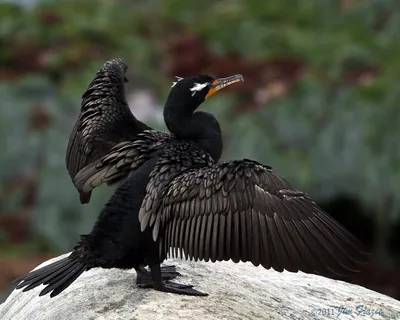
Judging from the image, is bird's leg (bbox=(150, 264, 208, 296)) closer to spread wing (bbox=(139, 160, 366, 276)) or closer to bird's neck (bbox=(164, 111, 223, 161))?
spread wing (bbox=(139, 160, 366, 276))

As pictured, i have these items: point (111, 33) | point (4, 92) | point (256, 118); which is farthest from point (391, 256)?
point (111, 33)

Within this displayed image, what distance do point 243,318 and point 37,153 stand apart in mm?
12538

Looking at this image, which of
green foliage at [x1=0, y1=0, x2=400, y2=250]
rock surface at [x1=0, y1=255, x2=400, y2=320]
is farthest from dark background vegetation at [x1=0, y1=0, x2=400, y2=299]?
rock surface at [x1=0, y1=255, x2=400, y2=320]

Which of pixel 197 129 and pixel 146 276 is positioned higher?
pixel 197 129

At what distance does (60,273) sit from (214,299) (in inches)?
40.2

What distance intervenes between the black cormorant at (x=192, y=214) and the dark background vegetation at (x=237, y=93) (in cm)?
676

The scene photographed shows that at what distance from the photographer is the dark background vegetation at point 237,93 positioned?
14.1 m

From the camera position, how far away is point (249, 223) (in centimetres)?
555

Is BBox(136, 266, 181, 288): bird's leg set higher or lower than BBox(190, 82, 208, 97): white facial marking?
lower

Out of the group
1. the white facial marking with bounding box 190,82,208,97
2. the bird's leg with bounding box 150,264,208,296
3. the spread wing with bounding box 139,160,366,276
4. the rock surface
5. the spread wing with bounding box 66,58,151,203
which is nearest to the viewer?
the spread wing with bounding box 139,160,366,276

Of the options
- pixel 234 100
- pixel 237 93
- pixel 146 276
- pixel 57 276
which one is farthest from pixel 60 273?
pixel 237 93

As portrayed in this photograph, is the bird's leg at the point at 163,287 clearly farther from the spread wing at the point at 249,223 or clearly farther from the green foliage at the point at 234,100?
the green foliage at the point at 234,100

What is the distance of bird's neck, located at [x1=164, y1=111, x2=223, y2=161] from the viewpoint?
6.34 metres

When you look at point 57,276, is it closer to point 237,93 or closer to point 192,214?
point 192,214
